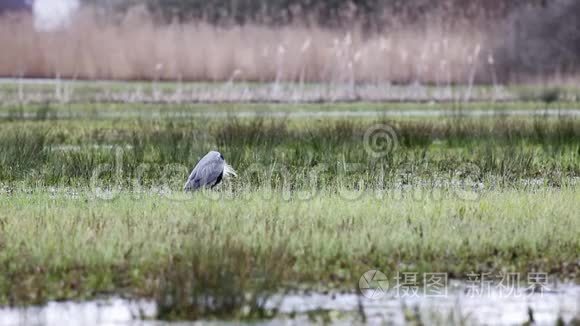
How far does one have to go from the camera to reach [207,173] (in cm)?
1304

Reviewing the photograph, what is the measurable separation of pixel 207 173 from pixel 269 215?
1.91 meters

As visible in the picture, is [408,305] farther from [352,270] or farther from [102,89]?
[102,89]

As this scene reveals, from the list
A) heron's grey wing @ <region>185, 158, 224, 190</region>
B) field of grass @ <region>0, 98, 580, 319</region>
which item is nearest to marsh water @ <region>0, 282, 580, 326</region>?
field of grass @ <region>0, 98, 580, 319</region>

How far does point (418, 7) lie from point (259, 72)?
9013mm

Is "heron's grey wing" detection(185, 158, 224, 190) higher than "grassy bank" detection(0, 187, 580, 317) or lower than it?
higher

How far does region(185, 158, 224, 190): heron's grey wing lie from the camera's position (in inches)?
514

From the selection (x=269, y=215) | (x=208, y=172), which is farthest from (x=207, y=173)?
(x=269, y=215)

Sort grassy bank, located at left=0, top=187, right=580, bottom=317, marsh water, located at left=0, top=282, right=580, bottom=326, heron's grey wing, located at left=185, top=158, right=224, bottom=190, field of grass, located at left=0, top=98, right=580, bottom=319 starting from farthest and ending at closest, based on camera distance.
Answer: heron's grey wing, located at left=185, top=158, right=224, bottom=190
field of grass, located at left=0, top=98, right=580, bottom=319
grassy bank, located at left=0, top=187, right=580, bottom=317
marsh water, located at left=0, top=282, right=580, bottom=326

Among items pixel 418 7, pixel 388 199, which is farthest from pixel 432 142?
pixel 418 7

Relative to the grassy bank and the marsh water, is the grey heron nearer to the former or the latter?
the grassy bank

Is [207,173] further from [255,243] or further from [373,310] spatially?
[373,310]

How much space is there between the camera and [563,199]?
1245cm

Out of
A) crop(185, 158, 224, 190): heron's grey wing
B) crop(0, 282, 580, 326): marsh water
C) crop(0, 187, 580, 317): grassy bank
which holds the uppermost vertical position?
crop(185, 158, 224, 190): heron's grey wing

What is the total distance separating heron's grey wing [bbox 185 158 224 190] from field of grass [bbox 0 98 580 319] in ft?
0.76
